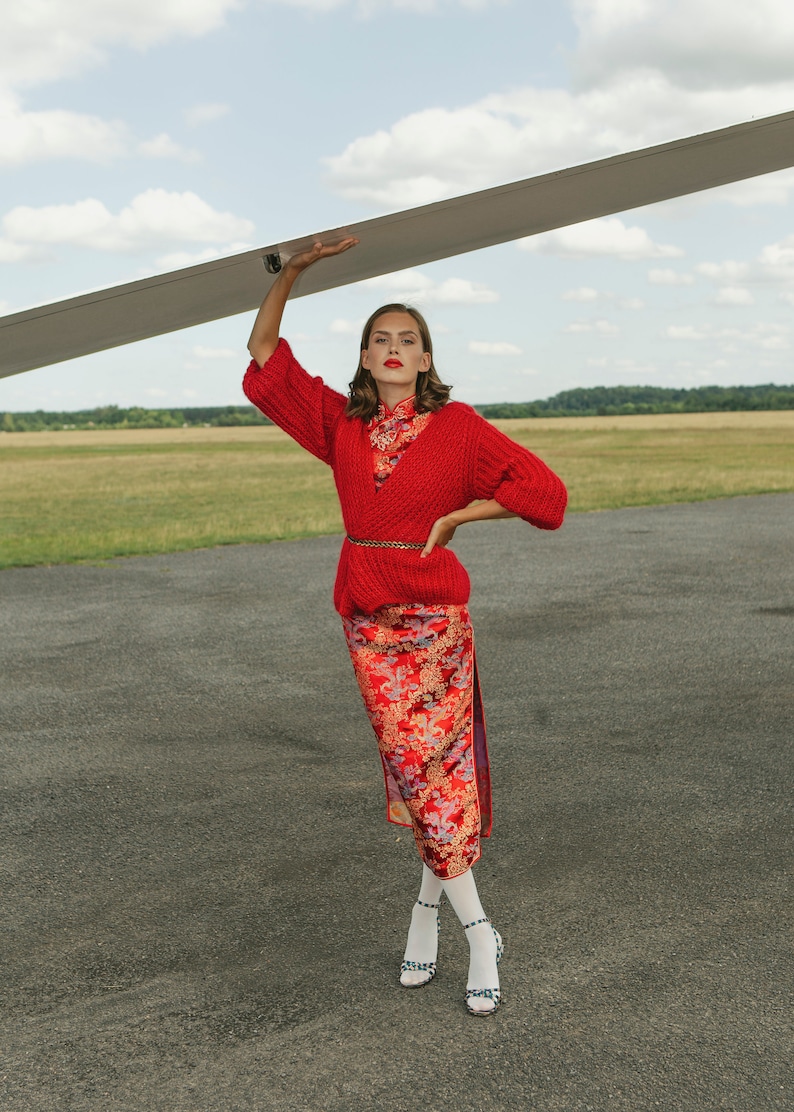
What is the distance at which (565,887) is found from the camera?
3.77 metres

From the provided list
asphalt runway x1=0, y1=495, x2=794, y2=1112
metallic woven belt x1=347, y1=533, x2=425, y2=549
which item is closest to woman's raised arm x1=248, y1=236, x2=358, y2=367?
metallic woven belt x1=347, y1=533, x2=425, y2=549

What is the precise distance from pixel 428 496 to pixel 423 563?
18cm

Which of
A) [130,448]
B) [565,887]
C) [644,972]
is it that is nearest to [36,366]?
[565,887]

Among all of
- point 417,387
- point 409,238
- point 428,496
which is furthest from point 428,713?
point 409,238

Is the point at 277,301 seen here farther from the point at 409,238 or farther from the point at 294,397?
the point at 409,238

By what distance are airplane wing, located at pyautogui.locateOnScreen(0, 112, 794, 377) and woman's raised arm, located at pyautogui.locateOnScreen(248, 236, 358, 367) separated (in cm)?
4

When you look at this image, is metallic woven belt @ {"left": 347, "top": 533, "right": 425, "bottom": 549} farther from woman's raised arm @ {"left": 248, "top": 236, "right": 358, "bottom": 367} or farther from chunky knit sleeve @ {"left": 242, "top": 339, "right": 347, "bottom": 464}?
woman's raised arm @ {"left": 248, "top": 236, "right": 358, "bottom": 367}

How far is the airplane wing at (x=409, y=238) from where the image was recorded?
3250 mm

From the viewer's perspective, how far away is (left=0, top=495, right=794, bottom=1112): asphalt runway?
2.71 meters

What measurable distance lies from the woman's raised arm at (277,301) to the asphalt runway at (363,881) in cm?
184

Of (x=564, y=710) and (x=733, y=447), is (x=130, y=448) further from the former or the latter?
(x=564, y=710)

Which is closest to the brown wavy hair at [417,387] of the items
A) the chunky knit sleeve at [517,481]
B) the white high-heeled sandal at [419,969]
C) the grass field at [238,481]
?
the chunky knit sleeve at [517,481]

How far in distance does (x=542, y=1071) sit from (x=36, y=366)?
306cm

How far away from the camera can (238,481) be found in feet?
103
